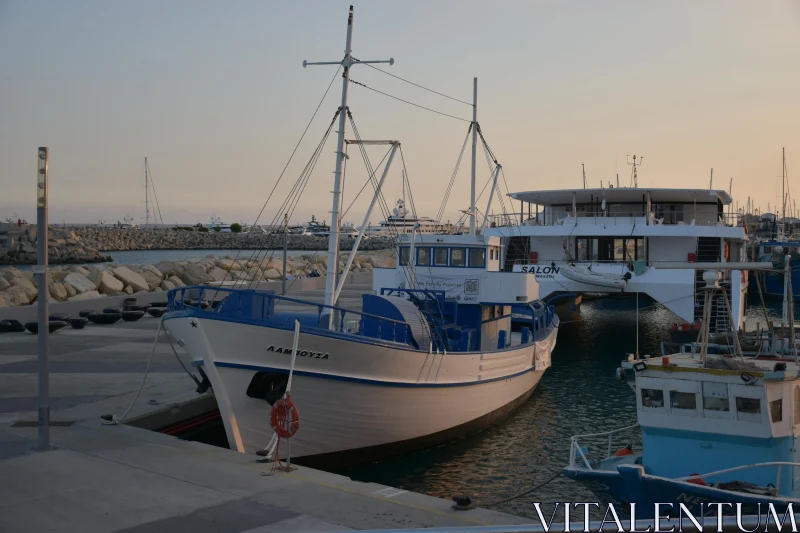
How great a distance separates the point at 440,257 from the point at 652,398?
876 centimetres

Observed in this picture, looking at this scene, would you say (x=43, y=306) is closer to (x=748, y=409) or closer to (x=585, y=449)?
(x=585, y=449)

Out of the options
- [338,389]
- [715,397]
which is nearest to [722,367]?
[715,397]

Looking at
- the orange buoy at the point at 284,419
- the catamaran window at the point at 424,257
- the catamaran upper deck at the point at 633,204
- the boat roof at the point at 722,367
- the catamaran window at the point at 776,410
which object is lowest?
the orange buoy at the point at 284,419

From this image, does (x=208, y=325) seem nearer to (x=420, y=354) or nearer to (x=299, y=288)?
(x=420, y=354)

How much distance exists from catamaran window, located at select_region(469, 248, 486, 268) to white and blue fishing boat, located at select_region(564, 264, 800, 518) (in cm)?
751

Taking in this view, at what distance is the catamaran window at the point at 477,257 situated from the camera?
18.8 metres

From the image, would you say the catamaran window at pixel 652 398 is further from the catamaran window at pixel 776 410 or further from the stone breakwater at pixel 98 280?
the stone breakwater at pixel 98 280

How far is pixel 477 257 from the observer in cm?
1891

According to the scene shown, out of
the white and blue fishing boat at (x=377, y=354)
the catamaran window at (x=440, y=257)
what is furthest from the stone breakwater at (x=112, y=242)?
the white and blue fishing boat at (x=377, y=354)

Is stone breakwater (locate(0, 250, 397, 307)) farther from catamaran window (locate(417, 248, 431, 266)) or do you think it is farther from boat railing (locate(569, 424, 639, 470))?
boat railing (locate(569, 424, 639, 470))

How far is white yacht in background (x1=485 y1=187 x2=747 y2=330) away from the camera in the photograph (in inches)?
1064

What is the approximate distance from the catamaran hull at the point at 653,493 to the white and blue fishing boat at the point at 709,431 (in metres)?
0.01

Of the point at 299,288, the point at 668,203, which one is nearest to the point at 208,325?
the point at 668,203

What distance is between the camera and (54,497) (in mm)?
9016
